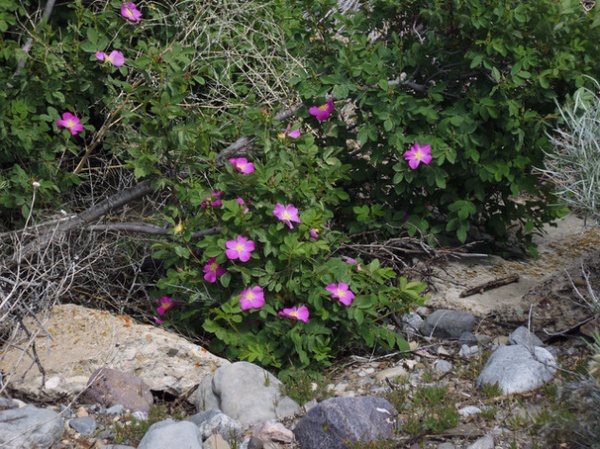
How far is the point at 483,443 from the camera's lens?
3.27 metres

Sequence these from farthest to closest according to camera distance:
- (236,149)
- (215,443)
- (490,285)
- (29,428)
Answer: (490,285), (236,149), (215,443), (29,428)

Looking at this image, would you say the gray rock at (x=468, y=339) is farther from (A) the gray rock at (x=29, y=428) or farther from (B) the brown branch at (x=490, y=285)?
(A) the gray rock at (x=29, y=428)

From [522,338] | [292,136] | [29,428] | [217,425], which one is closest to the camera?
[29,428]

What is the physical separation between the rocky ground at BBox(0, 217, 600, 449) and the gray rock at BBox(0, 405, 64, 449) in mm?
43

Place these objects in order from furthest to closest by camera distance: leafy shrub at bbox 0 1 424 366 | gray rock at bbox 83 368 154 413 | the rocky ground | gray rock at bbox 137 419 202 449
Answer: leafy shrub at bbox 0 1 424 366 → gray rock at bbox 83 368 154 413 → the rocky ground → gray rock at bbox 137 419 202 449

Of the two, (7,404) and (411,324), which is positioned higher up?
(411,324)

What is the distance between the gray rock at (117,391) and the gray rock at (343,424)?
714mm

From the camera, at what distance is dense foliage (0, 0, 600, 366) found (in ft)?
13.4

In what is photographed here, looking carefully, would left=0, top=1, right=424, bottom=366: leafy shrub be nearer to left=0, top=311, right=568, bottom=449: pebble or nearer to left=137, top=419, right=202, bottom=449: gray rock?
left=0, top=311, right=568, bottom=449: pebble

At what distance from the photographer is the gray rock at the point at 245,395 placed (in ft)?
11.9

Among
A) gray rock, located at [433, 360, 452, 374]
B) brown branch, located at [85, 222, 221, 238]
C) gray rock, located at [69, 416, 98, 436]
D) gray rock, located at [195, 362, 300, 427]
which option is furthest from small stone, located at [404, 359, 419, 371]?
gray rock, located at [69, 416, 98, 436]

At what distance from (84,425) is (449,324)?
1754 mm

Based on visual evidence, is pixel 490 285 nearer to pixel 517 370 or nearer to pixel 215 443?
pixel 517 370

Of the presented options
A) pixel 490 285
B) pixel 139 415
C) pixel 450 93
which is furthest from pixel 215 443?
pixel 450 93
